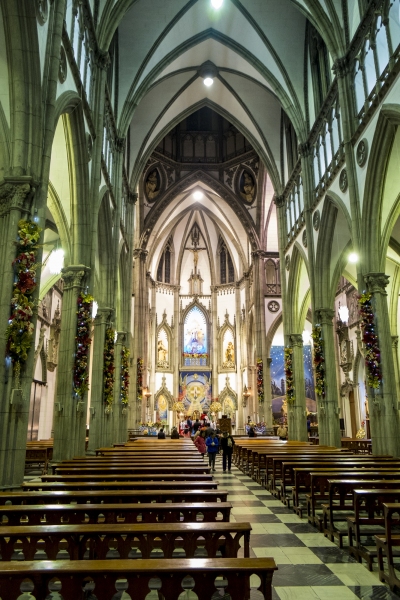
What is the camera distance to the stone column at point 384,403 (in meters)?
12.7

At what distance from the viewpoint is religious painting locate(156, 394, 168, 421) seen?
135ft

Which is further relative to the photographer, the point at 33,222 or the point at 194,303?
the point at 194,303

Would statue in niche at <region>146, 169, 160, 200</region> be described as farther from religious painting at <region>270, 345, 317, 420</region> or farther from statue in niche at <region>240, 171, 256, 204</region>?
religious painting at <region>270, 345, 317, 420</region>

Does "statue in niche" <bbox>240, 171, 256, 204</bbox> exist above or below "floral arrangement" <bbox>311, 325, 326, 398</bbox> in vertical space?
above

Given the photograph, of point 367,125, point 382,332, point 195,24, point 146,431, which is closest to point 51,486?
point 382,332

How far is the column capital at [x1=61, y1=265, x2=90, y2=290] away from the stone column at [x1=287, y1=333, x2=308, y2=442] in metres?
12.6

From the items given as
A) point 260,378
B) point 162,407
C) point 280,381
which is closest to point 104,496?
point 260,378

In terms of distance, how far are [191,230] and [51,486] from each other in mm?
39859

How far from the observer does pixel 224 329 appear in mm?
44031

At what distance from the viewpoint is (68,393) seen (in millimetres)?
11977

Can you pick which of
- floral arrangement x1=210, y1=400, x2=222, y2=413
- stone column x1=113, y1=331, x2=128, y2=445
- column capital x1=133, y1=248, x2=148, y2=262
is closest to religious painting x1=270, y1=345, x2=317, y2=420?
floral arrangement x1=210, y1=400, x2=222, y2=413

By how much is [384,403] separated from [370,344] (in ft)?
5.43

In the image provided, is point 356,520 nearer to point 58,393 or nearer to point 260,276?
point 58,393

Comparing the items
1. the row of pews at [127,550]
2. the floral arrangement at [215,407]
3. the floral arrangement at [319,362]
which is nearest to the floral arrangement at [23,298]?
the row of pews at [127,550]
